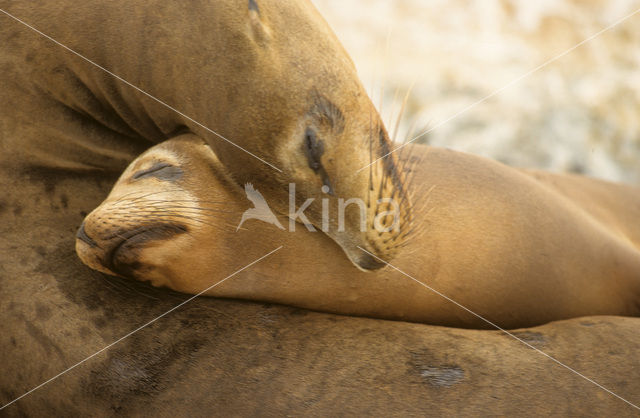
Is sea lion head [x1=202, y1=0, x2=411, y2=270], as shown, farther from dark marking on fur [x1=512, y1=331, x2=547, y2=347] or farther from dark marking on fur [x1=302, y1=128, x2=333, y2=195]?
dark marking on fur [x1=512, y1=331, x2=547, y2=347]

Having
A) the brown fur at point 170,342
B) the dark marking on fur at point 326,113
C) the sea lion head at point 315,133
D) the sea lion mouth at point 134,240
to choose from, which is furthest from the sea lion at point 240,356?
the dark marking on fur at point 326,113

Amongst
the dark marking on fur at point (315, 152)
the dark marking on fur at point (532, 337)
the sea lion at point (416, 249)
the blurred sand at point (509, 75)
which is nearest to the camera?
the dark marking on fur at point (315, 152)

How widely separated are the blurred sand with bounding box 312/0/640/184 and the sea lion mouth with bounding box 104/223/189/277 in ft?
6.68

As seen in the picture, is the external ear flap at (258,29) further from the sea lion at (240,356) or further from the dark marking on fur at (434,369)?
the dark marking on fur at (434,369)

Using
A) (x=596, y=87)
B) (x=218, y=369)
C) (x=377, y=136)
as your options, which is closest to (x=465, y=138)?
(x=596, y=87)

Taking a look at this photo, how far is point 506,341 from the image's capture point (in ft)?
A: 6.05

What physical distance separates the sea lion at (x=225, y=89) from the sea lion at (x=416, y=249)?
128mm

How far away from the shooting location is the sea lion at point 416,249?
174 centimetres

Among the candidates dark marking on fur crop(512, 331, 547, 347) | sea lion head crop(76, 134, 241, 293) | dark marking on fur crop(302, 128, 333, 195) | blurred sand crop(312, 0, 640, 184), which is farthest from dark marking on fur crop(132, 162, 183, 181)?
blurred sand crop(312, 0, 640, 184)

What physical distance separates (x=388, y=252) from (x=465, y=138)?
85.4 inches

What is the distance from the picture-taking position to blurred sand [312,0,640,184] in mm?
3717

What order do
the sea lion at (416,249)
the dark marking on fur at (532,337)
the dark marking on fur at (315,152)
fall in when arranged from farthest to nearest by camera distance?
the dark marking on fur at (532,337), the sea lion at (416,249), the dark marking on fur at (315,152)

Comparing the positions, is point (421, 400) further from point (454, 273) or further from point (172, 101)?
point (172, 101)

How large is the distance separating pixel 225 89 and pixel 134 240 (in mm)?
444
